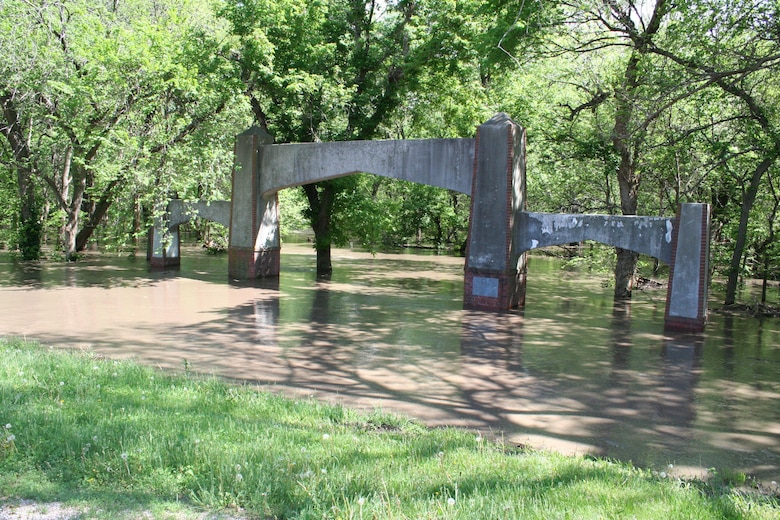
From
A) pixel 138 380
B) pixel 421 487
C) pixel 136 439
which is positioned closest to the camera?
pixel 421 487

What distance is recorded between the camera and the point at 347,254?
126 ft

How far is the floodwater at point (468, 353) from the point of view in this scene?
25.4ft

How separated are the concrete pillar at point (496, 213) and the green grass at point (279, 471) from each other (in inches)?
415

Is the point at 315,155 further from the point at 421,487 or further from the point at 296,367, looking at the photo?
the point at 421,487

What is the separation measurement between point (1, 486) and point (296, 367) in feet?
21.9

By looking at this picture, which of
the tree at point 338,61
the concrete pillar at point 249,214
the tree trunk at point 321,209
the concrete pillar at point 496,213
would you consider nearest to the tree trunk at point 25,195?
the concrete pillar at point 249,214

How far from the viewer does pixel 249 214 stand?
2145 cm

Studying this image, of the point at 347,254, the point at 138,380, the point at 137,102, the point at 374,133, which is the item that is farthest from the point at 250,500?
the point at 347,254

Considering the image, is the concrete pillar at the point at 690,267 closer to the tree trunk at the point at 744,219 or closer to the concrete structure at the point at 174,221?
the tree trunk at the point at 744,219

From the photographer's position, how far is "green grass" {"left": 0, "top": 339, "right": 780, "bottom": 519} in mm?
3674

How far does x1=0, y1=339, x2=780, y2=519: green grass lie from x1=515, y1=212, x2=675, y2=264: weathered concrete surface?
1028cm

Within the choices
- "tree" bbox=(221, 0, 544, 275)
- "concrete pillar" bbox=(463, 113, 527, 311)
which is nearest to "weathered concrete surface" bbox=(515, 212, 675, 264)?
"concrete pillar" bbox=(463, 113, 527, 311)

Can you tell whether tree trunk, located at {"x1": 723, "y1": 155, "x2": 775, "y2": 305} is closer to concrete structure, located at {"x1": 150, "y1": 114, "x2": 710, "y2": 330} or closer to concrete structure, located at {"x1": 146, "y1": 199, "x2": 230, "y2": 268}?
concrete structure, located at {"x1": 150, "y1": 114, "x2": 710, "y2": 330}

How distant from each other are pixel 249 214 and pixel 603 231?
11.6 m
